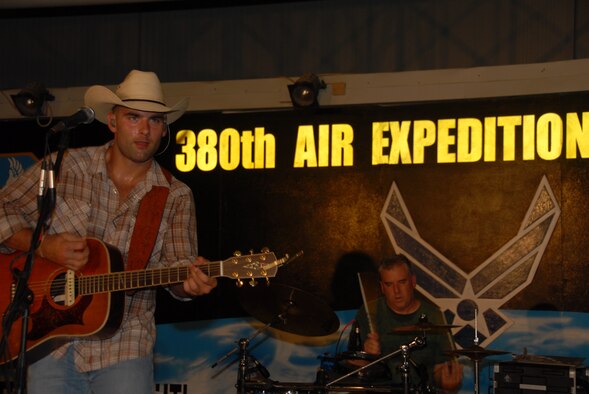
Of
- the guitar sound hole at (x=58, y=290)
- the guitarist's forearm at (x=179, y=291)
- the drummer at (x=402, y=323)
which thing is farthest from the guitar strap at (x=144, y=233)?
the drummer at (x=402, y=323)

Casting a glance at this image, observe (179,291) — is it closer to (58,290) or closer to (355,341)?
(58,290)

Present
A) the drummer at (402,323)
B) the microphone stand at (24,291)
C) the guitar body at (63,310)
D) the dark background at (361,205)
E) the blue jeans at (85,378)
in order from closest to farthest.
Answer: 1. the microphone stand at (24,291)
2. the blue jeans at (85,378)
3. the guitar body at (63,310)
4. the drummer at (402,323)
5. the dark background at (361,205)

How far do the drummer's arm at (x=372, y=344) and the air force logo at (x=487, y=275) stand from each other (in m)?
0.62

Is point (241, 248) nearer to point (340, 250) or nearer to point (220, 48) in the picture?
point (340, 250)

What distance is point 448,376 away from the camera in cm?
728

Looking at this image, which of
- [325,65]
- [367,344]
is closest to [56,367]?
[367,344]

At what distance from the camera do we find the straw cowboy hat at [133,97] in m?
4.31

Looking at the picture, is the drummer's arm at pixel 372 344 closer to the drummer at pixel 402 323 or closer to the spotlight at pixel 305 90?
the drummer at pixel 402 323

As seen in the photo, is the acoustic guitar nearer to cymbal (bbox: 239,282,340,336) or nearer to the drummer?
cymbal (bbox: 239,282,340,336)

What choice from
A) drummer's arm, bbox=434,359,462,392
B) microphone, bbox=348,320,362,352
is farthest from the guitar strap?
drummer's arm, bbox=434,359,462,392

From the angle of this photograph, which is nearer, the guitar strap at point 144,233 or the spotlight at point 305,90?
the guitar strap at point 144,233

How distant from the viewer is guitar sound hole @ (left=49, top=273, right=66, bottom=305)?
4.05 meters

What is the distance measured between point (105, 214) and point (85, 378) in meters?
0.77

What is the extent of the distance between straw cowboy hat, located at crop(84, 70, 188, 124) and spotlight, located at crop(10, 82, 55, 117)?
4.00 metres
